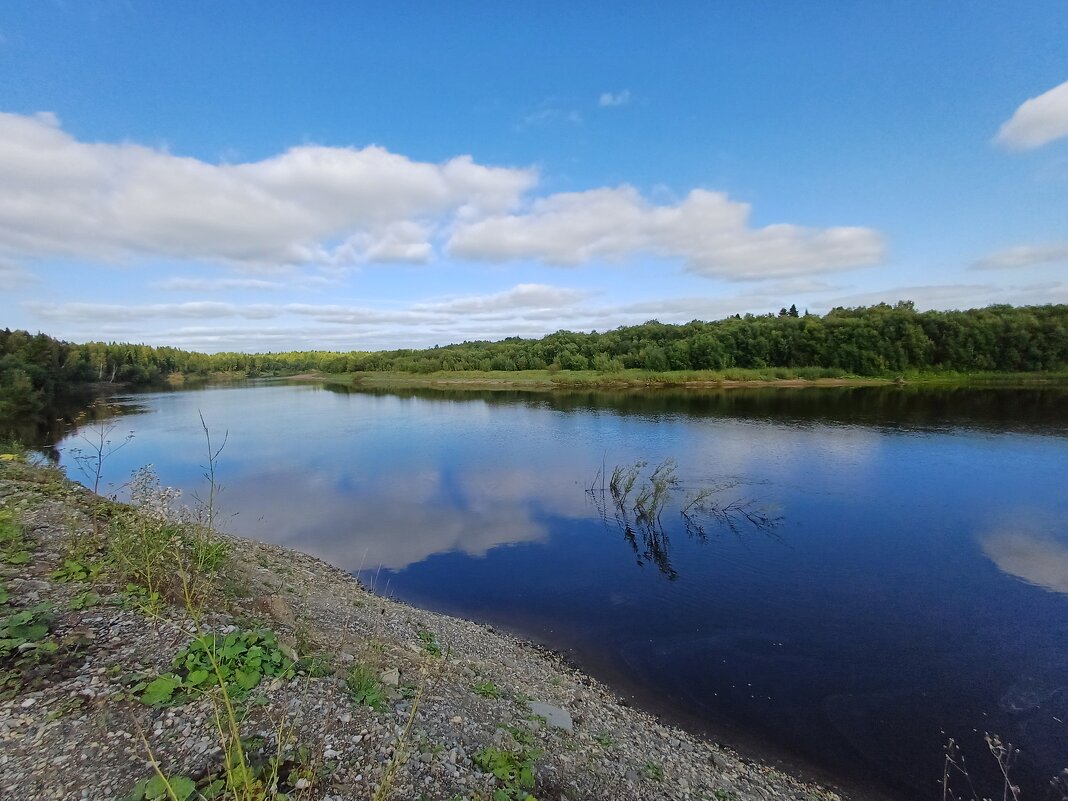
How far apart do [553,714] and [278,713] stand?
351 cm

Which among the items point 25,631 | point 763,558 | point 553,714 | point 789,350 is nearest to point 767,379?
point 789,350

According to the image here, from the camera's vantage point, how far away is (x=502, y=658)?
854 cm

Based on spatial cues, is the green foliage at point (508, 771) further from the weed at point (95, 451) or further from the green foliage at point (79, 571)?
the weed at point (95, 451)

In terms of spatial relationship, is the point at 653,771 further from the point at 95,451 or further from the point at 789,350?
the point at 789,350

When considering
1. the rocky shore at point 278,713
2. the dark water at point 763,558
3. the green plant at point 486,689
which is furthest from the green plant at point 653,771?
the dark water at point 763,558

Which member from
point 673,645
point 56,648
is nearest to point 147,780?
point 56,648

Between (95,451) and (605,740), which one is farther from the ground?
(95,451)

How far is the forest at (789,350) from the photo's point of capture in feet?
207

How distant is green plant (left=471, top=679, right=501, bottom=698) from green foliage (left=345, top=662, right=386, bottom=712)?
1.53 meters

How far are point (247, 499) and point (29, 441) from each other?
822 inches

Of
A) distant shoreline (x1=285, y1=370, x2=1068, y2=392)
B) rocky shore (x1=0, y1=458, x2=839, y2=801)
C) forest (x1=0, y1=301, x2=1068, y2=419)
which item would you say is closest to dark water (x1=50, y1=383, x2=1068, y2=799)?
rocky shore (x1=0, y1=458, x2=839, y2=801)

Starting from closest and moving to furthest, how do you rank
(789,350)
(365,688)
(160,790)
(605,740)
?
(160,790) < (365,688) < (605,740) < (789,350)

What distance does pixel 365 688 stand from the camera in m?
5.05

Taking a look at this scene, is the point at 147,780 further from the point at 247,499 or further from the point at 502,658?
the point at 247,499
